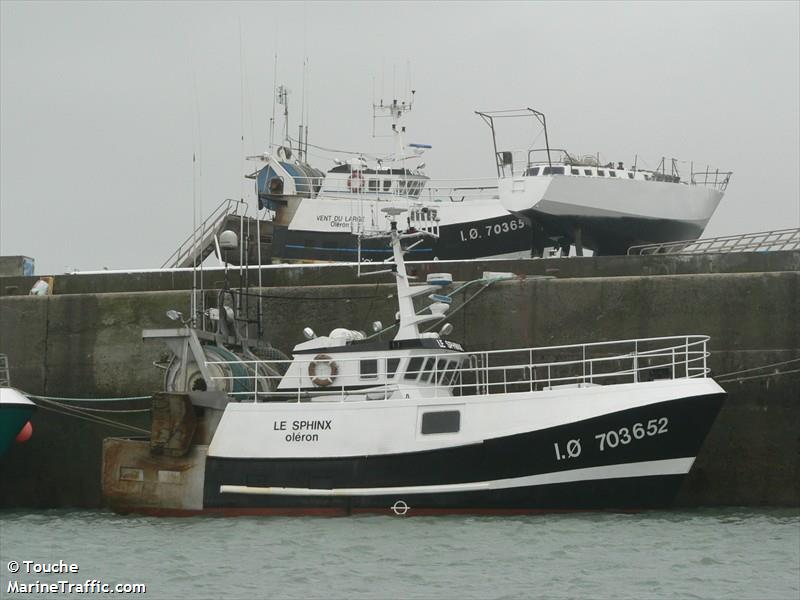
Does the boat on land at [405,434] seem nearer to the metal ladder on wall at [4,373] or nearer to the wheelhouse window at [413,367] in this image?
the wheelhouse window at [413,367]

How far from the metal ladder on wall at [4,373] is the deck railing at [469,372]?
13.0 ft

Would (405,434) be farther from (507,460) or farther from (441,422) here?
(507,460)

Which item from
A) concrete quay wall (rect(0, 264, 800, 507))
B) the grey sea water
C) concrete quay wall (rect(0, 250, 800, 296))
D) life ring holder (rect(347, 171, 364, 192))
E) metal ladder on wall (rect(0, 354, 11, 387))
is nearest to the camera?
the grey sea water

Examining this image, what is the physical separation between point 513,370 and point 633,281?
232cm

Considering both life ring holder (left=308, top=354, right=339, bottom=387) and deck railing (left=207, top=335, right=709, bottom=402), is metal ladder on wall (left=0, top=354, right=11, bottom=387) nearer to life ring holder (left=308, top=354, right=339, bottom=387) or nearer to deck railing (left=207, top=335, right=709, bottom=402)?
deck railing (left=207, top=335, right=709, bottom=402)

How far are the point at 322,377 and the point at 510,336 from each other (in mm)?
3382

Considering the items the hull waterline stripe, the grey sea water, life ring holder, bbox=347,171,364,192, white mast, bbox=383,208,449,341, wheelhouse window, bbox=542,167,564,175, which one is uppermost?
life ring holder, bbox=347,171,364,192

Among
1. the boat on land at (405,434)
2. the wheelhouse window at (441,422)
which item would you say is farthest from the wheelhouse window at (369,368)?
the wheelhouse window at (441,422)

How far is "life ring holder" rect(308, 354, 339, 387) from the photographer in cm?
2008

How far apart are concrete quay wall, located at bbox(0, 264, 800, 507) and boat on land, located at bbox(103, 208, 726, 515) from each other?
0.70 m

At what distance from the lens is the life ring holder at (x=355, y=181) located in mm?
30047

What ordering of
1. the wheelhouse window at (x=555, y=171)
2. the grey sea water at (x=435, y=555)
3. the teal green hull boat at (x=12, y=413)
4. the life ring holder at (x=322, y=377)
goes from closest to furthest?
1. the grey sea water at (x=435, y=555)
2. the life ring holder at (x=322, y=377)
3. the teal green hull boat at (x=12, y=413)
4. the wheelhouse window at (x=555, y=171)

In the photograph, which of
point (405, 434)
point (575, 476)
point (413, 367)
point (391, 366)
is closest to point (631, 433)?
point (575, 476)

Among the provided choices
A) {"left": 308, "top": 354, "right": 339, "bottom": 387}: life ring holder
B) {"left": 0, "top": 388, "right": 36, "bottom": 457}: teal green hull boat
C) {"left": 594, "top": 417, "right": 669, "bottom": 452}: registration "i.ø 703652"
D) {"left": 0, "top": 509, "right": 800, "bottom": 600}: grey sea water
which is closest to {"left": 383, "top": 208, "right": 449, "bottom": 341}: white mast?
{"left": 308, "top": 354, "right": 339, "bottom": 387}: life ring holder
